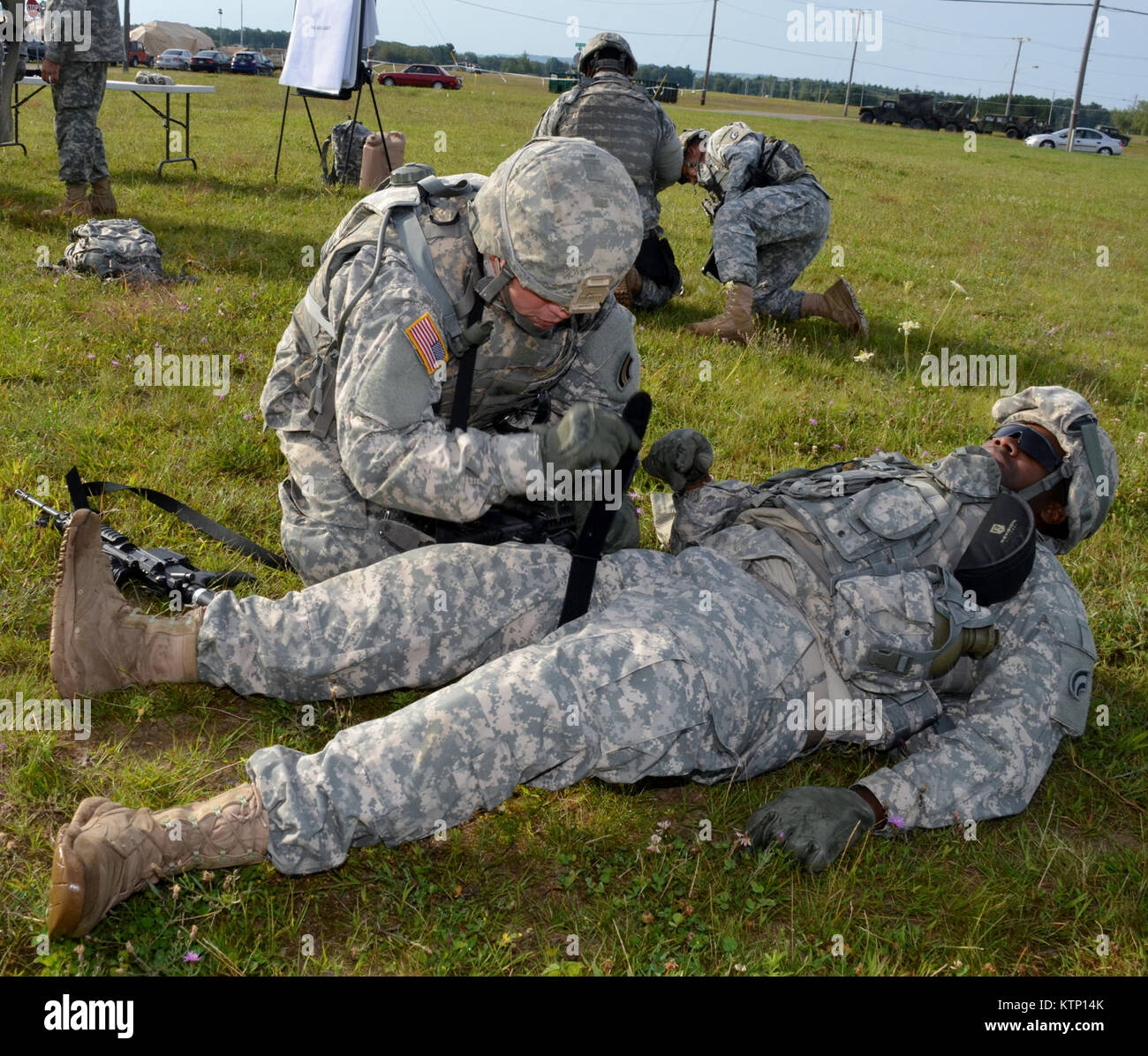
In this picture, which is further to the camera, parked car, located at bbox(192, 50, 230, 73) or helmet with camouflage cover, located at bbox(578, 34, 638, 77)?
parked car, located at bbox(192, 50, 230, 73)

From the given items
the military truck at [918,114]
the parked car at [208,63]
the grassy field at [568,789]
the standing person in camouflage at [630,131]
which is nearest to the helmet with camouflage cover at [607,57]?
the standing person in camouflage at [630,131]

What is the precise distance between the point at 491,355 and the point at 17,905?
2296 mm

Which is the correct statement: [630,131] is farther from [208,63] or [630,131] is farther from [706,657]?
[208,63]

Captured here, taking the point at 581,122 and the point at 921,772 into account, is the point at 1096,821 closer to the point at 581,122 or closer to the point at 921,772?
the point at 921,772

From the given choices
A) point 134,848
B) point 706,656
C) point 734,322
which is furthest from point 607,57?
Result: point 134,848

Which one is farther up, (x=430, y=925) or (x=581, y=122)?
(x=581, y=122)

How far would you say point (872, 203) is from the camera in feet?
53.1

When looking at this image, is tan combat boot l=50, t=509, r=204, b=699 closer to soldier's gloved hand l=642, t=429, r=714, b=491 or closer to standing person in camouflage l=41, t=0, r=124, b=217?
soldier's gloved hand l=642, t=429, r=714, b=491

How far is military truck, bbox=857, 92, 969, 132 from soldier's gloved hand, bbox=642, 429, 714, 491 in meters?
53.6

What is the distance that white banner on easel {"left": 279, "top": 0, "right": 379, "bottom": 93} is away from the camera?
465 inches

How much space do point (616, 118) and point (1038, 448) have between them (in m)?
5.19

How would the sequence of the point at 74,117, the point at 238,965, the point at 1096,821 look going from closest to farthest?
1. the point at 238,965
2. the point at 1096,821
3. the point at 74,117

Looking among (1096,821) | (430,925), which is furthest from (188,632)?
(1096,821)

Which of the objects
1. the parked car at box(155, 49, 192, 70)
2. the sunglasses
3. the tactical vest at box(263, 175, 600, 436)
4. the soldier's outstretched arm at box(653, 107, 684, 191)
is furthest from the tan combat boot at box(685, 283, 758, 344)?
the parked car at box(155, 49, 192, 70)
